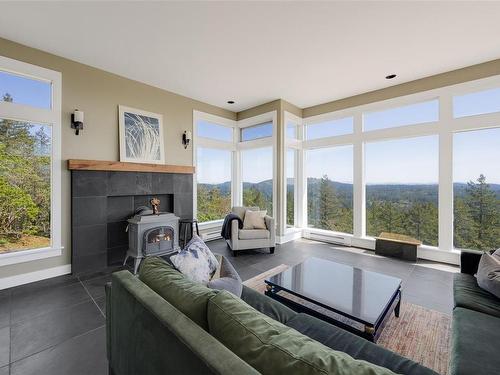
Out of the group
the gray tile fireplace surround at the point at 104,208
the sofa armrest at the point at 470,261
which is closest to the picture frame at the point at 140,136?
the gray tile fireplace surround at the point at 104,208

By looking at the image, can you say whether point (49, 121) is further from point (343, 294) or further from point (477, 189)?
point (477, 189)

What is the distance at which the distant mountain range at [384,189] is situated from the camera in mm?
3875

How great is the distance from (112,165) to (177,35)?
2019 mm

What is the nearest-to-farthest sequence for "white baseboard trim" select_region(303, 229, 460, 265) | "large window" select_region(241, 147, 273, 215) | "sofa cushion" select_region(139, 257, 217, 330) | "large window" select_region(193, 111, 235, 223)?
"sofa cushion" select_region(139, 257, 217, 330), "white baseboard trim" select_region(303, 229, 460, 265), "large window" select_region(193, 111, 235, 223), "large window" select_region(241, 147, 273, 215)

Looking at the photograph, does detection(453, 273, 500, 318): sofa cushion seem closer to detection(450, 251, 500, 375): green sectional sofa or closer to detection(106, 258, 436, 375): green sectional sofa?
detection(450, 251, 500, 375): green sectional sofa

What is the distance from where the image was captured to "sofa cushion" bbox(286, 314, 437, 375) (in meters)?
1.07

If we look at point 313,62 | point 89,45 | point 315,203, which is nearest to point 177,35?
point 89,45

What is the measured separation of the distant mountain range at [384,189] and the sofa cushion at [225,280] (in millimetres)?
3472

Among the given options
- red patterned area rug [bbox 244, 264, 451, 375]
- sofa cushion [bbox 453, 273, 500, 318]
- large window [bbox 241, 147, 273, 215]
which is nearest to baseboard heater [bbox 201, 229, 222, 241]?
large window [bbox 241, 147, 273, 215]

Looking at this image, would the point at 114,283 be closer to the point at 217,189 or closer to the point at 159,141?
the point at 159,141

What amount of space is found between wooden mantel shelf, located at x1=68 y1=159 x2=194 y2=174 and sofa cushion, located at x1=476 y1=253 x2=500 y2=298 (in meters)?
4.13

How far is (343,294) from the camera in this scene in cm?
200

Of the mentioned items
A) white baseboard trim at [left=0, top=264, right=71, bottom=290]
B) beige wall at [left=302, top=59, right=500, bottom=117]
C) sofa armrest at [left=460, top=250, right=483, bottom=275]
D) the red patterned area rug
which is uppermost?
beige wall at [left=302, top=59, right=500, bottom=117]

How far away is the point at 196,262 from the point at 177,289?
0.41 metres
